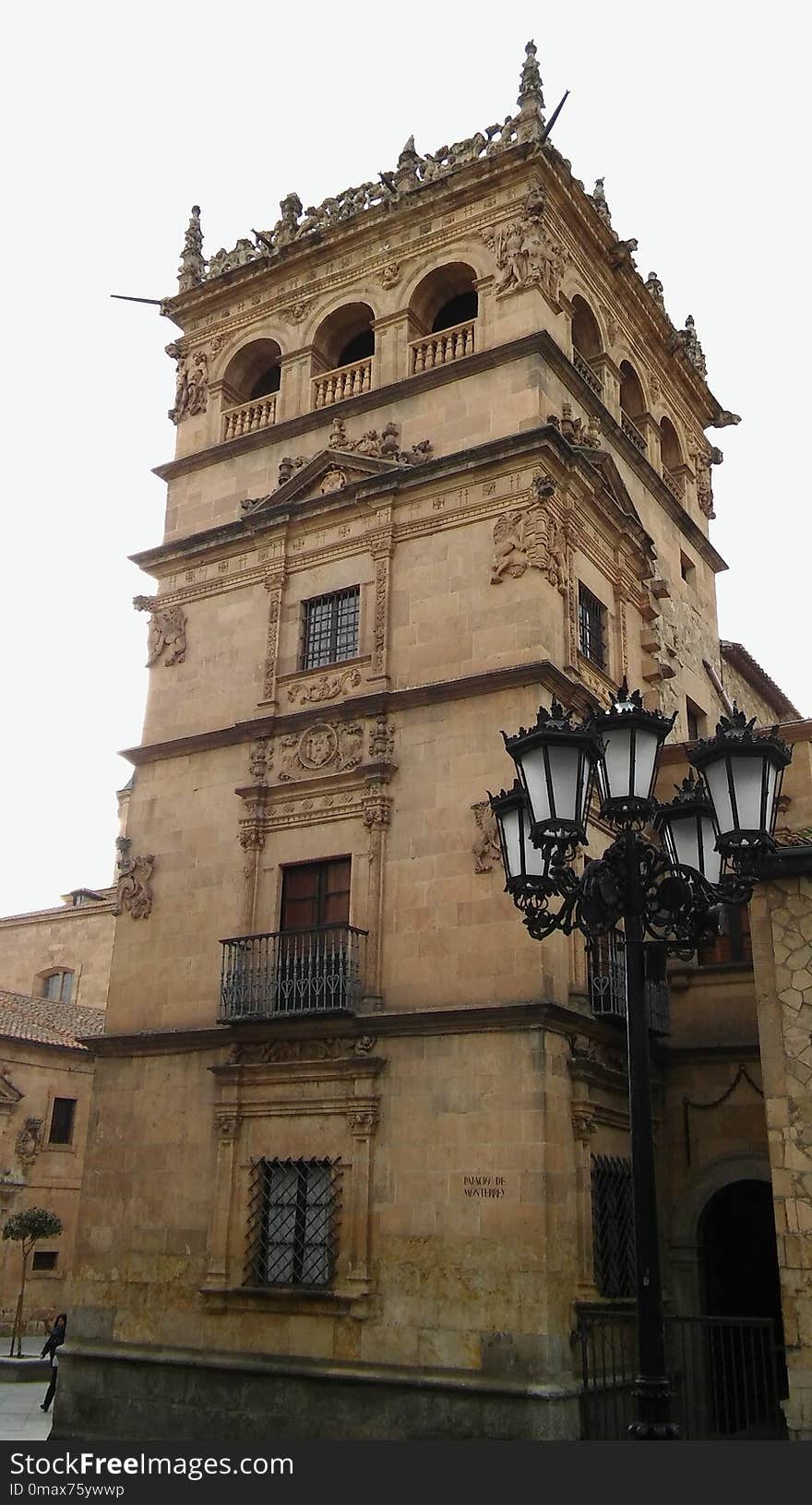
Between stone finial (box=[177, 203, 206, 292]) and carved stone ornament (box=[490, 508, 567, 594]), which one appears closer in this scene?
carved stone ornament (box=[490, 508, 567, 594])

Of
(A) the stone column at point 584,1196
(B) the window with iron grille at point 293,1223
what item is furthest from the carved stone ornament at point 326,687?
(A) the stone column at point 584,1196

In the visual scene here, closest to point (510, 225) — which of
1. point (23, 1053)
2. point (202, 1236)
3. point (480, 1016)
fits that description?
point (480, 1016)

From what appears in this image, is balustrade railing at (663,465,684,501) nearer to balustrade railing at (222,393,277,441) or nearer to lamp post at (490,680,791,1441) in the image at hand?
balustrade railing at (222,393,277,441)

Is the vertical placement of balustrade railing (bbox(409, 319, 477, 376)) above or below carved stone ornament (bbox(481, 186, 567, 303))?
below

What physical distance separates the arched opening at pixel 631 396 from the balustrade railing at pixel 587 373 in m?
1.96

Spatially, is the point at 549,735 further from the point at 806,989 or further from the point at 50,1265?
the point at 50,1265

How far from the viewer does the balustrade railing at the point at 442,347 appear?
18766 millimetres

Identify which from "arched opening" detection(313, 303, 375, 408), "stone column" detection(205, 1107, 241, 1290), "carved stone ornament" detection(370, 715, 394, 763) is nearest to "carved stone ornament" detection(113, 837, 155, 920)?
"stone column" detection(205, 1107, 241, 1290)

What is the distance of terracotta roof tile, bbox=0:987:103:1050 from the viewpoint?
27.6m

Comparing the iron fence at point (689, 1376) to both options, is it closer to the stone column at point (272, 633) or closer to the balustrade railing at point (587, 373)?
the stone column at point (272, 633)

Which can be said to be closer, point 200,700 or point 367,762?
point 367,762

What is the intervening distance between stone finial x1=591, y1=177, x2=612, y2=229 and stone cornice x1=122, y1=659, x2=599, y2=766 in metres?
8.96

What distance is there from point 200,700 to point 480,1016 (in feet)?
23.1

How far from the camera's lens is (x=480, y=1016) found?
14.6m
